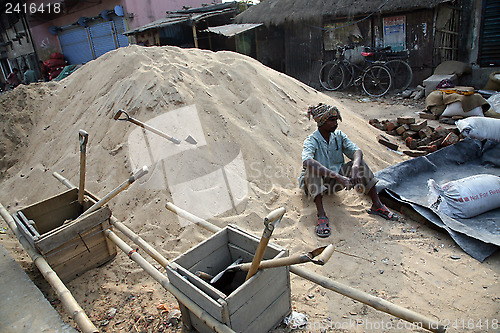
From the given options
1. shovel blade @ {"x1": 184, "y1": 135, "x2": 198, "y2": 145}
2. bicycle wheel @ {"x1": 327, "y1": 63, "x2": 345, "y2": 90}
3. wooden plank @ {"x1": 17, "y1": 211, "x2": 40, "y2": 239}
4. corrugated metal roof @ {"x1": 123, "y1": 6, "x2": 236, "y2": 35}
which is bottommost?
bicycle wheel @ {"x1": 327, "y1": 63, "x2": 345, "y2": 90}

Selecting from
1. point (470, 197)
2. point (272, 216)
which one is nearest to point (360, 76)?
point (470, 197)

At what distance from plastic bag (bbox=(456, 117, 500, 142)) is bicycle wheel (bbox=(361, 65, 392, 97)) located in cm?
562

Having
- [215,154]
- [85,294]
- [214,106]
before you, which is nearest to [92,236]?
[85,294]

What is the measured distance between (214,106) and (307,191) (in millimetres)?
1758

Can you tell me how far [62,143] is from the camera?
461cm

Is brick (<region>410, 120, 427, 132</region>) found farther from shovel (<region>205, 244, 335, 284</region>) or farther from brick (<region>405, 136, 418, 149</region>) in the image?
shovel (<region>205, 244, 335, 284</region>)

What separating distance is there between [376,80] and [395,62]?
890 mm

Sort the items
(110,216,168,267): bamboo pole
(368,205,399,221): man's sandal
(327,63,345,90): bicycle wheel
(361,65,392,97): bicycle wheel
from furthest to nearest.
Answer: (327,63,345,90): bicycle wheel
(361,65,392,97): bicycle wheel
(368,205,399,221): man's sandal
(110,216,168,267): bamboo pole

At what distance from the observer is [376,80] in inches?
383

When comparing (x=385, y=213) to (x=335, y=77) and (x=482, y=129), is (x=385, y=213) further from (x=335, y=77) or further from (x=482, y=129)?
(x=335, y=77)

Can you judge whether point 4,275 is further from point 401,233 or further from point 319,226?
point 401,233

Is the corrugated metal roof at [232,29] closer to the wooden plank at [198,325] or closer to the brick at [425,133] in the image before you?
the brick at [425,133]

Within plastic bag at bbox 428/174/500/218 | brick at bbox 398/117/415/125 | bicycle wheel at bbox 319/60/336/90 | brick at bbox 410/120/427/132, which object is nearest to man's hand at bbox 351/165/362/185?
plastic bag at bbox 428/174/500/218

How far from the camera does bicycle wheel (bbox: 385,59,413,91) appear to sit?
31.9ft
